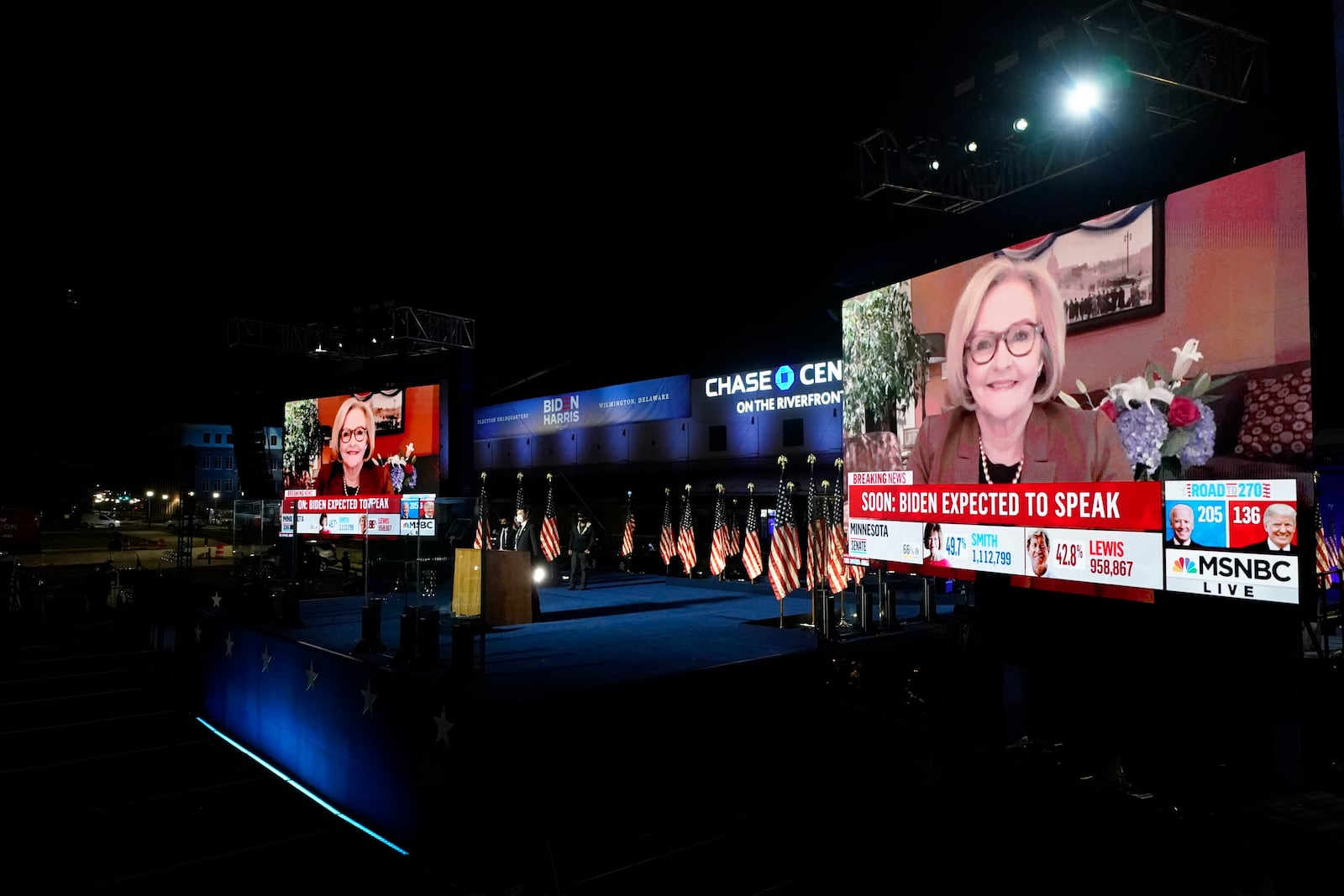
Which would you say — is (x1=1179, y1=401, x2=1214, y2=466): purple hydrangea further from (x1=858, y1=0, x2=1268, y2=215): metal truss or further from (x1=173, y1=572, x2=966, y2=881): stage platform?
(x1=173, y1=572, x2=966, y2=881): stage platform

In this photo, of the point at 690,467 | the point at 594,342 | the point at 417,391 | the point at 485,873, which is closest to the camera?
the point at 485,873

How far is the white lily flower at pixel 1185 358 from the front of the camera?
5.17 meters

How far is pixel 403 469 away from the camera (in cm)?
1627

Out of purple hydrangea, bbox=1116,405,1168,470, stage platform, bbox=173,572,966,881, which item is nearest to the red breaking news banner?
purple hydrangea, bbox=1116,405,1168,470

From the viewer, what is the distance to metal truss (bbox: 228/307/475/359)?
16.2 m

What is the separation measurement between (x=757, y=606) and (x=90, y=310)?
1387 cm

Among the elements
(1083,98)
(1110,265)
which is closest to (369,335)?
(1083,98)

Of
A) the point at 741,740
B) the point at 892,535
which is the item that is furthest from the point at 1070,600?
the point at 741,740

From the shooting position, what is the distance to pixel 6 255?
1127 cm

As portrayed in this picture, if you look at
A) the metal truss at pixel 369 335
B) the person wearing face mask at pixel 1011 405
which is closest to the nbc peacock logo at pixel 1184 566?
the person wearing face mask at pixel 1011 405

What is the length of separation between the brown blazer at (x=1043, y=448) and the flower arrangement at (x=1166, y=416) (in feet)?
0.38

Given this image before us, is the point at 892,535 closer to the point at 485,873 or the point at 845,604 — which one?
the point at 845,604

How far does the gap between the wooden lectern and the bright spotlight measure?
7.89m

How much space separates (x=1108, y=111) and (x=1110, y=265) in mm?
2362
